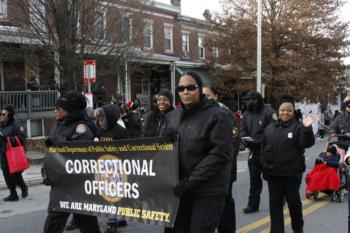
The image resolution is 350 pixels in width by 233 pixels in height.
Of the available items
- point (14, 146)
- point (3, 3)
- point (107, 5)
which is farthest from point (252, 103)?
point (3, 3)

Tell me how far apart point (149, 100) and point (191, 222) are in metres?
25.1

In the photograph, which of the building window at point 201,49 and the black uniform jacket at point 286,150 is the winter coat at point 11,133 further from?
the building window at point 201,49

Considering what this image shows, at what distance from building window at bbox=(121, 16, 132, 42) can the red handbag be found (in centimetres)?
801

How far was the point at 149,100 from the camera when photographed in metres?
28.8

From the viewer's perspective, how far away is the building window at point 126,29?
16.4 metres

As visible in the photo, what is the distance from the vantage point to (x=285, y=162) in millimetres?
5660

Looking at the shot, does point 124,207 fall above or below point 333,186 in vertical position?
above

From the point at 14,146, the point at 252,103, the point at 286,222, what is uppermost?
the point at 252,103

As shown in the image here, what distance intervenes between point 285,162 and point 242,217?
1.97 meters

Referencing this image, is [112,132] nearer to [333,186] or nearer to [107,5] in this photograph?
[333,186]

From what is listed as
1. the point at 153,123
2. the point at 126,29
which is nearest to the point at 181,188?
the point at 153,123

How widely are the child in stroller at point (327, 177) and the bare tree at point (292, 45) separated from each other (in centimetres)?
1925

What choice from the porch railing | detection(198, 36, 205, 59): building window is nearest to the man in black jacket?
the porch railing

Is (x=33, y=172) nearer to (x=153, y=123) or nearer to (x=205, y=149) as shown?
(x=153, y=123)
